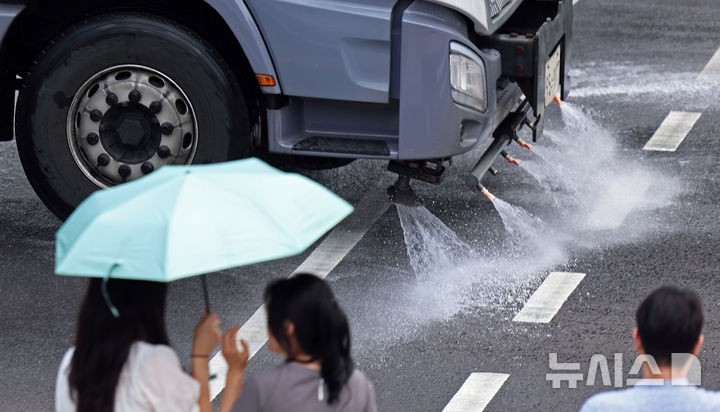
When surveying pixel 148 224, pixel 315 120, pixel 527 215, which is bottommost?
pixel 527 215

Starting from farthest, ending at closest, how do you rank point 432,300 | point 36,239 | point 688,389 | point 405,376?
point 36,239
point 432,300
point 405,376
point 688,389

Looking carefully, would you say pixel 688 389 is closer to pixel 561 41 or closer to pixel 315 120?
pixel 315 120

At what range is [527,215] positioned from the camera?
7312 mm

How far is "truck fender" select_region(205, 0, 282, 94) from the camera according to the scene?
251 inches

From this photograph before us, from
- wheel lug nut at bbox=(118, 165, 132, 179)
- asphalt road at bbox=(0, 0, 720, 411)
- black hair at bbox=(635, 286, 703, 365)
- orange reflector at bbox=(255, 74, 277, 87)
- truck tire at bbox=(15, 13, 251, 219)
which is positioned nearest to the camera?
black hair at bbox=(635, 286, 703, 365)

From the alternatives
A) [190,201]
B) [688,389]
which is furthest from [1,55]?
[688,389]

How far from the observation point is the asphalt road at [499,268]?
560 centimetres

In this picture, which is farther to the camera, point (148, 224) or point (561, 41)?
point (561, 41)

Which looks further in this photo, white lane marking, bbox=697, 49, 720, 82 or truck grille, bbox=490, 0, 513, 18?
white lane marking, bbox=697, 49, 720, 82

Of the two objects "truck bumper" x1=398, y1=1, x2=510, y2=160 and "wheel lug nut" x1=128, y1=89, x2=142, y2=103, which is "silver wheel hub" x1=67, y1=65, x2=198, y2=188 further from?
"truck bumper" x1=398, y1=1, x2=510, y2=160

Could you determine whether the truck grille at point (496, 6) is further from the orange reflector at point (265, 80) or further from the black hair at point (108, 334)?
the black hair at point (108, 334)

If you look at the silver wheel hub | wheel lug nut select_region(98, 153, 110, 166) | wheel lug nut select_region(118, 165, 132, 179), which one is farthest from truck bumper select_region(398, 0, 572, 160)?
wheel lug nut select_region(98, 153, 110, 166)

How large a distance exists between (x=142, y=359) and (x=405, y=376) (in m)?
2.42

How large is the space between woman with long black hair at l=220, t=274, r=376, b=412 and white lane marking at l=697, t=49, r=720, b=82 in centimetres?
709
